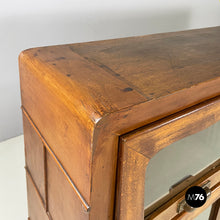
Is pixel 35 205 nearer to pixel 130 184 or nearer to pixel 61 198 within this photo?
pixel 61 198

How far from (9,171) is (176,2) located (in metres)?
1.42

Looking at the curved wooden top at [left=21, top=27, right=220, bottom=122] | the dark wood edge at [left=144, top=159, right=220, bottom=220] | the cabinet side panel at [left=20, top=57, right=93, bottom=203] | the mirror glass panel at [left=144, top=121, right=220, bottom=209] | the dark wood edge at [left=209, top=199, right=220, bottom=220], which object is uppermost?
the curved wooden top at [left=21, top=27, right=220, bottom=122]

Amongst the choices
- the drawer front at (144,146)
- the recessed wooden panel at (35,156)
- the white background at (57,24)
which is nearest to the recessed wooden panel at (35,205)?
the recessed wooden panel at (35,156)

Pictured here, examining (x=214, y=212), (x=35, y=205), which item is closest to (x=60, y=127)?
(x=35, y=205)

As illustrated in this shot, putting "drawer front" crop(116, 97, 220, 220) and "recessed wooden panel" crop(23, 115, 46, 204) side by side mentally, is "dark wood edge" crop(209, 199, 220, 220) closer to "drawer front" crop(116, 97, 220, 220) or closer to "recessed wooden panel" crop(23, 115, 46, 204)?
"drawer front" crop(116, 97, 220, 220)

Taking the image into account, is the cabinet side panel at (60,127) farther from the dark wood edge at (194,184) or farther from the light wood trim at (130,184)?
the dark wood edge at (194,184)

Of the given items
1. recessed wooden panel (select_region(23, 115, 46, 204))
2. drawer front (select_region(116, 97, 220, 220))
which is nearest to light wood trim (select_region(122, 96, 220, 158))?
drawer front (select_region(116, 97, 220, 220))

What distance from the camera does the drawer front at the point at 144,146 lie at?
479mm

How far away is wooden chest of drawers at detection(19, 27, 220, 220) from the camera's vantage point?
17.9 inches

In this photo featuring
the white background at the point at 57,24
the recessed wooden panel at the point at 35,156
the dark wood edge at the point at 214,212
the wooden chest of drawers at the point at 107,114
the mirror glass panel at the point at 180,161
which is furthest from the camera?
the white background at the point at 57,24

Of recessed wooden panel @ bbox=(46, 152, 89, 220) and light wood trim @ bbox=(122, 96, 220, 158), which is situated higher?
light wood trim @ bbox=(122, 96, 220, 158)

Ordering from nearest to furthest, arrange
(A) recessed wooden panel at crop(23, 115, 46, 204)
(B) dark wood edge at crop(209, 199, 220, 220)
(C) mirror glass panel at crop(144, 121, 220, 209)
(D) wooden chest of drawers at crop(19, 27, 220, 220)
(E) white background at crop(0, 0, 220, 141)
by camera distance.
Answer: (D) wooden chest of drawers at crop(19, 27, 220, 220) → (C) mirror glass panel at crop(144, 121, 220, 209) → (A) recessed wooden panel at crop(23, 115, 46, 204) → (B) dark wood edge at crop(209, 199, 220, 220) → (E) white background at crop(0, 0, 220, 141)

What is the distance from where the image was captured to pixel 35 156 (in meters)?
0.76

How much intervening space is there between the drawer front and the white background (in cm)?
101
